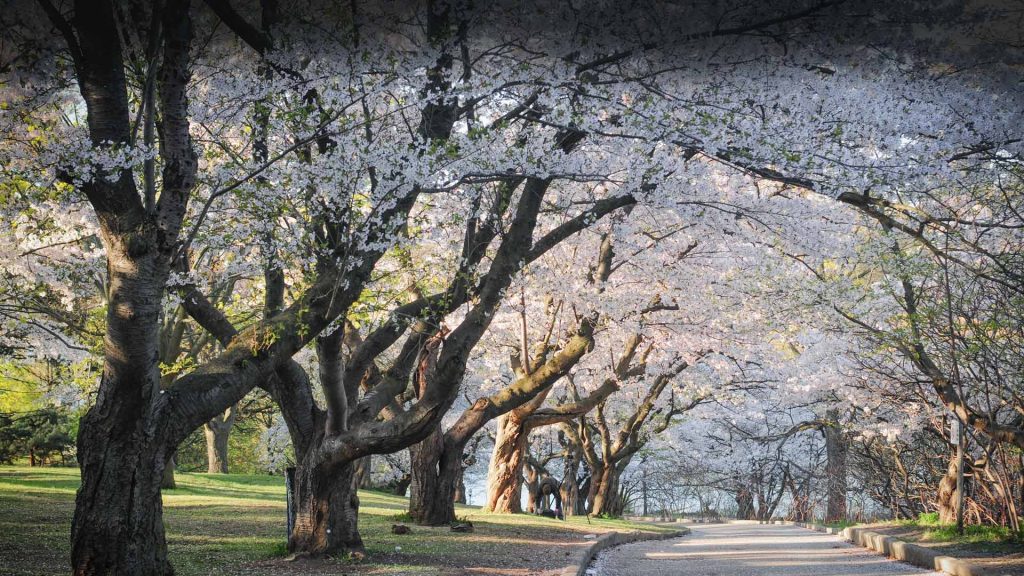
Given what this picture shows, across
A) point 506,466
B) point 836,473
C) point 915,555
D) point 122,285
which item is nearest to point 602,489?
point 506,466

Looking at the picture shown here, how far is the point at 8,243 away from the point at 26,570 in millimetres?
9296

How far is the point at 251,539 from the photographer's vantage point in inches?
485

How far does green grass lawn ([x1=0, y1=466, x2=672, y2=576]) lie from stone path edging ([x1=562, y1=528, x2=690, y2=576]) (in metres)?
0.26

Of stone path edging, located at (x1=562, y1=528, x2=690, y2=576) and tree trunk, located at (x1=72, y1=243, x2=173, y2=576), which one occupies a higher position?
tree trunk, located at (x1=72, y1=243, x2=173, y2=576)

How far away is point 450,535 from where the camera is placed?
1466cm

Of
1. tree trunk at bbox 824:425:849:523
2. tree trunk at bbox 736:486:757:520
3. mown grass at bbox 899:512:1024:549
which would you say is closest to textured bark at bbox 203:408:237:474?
tree trunk at bbox 824:425:849:523

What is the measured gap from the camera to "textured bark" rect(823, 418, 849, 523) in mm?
27844

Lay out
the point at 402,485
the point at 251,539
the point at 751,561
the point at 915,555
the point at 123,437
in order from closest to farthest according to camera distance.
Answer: the point at 123,437 < the point at 915,555 < the point at 251,539 < the point at 751,561 < the point at 402,485

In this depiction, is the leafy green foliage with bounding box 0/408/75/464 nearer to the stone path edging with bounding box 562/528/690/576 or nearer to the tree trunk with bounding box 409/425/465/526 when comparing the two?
the tree trunk with bounding box 409/425/465/526

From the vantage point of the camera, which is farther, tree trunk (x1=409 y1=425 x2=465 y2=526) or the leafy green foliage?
the leafy green foliage

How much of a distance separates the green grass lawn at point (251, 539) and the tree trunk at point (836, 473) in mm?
11791

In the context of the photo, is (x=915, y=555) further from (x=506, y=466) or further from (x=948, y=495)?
(x=506, y=466)

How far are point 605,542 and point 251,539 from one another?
24.5 ft

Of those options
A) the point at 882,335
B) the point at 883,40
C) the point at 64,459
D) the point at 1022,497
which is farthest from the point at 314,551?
the point at 64,459
